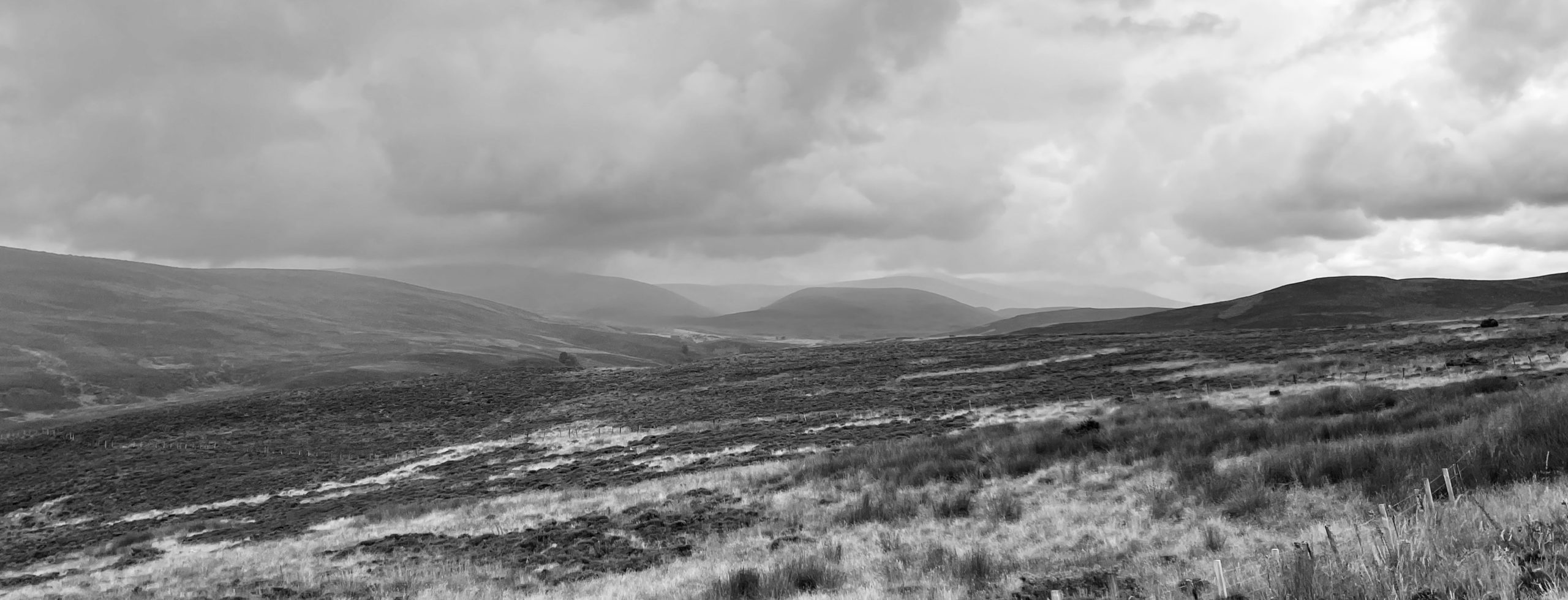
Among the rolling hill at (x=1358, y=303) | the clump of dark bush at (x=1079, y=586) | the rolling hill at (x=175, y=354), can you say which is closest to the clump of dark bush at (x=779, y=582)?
the clump of dark bush at (x=1079, y=586)

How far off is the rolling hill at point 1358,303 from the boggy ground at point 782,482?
50389 mm

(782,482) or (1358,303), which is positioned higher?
(1358,303)

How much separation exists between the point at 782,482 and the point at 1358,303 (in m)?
132

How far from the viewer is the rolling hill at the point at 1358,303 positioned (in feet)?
321

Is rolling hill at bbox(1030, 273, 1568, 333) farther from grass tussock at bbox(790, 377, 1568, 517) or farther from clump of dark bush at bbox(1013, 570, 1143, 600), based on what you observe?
clump of dark bush at bbox(1013, 570, 1143, 600)

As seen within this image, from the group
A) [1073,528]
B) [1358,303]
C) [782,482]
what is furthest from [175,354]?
[1358,303]

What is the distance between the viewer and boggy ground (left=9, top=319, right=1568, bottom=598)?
1041 cm

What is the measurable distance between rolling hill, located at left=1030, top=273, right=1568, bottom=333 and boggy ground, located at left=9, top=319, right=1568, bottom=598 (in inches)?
1984

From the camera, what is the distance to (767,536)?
46.3 feet

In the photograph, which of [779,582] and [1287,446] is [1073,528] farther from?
[1287,446]

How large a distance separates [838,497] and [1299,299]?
14291 centimetres

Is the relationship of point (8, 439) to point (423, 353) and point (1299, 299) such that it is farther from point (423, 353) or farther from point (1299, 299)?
point (1299, 299)

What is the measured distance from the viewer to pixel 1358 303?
114562mm

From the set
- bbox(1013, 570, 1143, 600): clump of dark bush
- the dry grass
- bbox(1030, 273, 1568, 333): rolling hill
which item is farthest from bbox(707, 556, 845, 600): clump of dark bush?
bbox(1030, 273, 1568, 333): rolling hill
